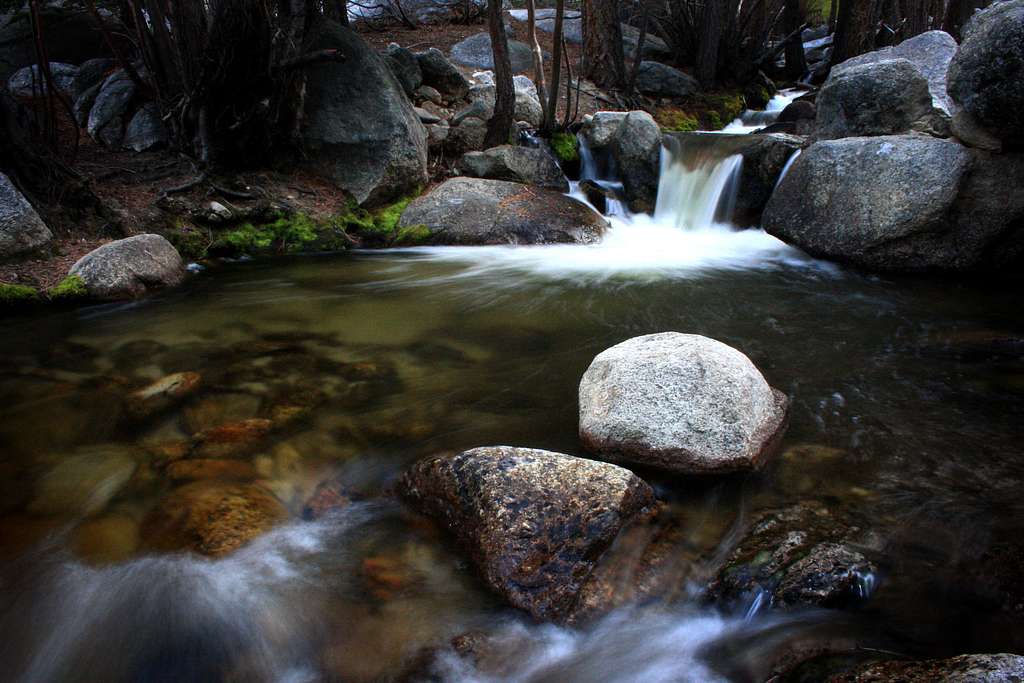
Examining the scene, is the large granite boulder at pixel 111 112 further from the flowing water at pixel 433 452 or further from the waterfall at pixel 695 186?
the waterfall at pixel 695 186

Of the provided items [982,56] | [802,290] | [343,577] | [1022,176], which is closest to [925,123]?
[1022,176]

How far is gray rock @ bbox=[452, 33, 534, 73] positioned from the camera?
56.3ft

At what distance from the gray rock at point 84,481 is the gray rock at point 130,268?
3387 mm

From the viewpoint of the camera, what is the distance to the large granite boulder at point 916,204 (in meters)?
6.90

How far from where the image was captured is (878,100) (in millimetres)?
8164

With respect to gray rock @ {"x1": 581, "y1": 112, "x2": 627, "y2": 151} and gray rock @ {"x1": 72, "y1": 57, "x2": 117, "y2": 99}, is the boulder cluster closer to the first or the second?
gray rock @ {"x1": 581, "y1": 112, "x2": 627, "y2": 151}

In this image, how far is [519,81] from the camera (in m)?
14.5

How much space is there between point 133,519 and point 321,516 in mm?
938

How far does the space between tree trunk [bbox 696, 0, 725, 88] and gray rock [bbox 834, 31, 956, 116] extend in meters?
6.32

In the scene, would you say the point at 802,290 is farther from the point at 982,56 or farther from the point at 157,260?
the point at 157,260

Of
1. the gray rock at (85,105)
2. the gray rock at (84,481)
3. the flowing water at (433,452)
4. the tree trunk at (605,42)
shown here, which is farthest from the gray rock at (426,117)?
the gray rock at (84,481)

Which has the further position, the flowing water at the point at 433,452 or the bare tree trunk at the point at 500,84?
the bare tree trunk at the point at 500,84

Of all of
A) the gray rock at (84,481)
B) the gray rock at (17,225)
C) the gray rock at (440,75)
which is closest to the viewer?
the gray rock at (84,481)

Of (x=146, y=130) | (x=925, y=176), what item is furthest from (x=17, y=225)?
(x=925, y=176)
